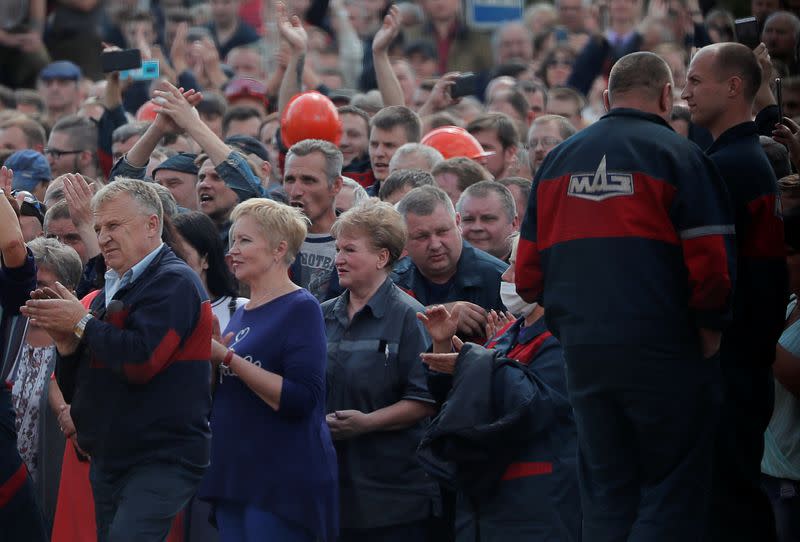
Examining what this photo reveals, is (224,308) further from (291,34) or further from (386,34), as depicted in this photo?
(386,34)

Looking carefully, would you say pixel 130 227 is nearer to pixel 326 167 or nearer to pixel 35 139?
pixel 326 167

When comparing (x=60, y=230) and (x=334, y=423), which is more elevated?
(x=60, y=230)

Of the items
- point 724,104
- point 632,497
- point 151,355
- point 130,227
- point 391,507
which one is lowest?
point 391,507

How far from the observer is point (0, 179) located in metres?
7.04

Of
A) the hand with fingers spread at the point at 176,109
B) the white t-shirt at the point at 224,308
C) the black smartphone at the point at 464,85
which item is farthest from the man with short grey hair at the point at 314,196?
the black smartphone at the point at 464,85

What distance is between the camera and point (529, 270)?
5.54 meters

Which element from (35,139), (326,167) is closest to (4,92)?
(35,139)

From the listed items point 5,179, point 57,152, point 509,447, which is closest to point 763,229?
point 509,447

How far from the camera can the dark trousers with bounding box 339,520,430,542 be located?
21.1 ft

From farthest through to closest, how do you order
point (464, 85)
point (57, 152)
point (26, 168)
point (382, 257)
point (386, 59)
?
point (464, 85), point (386, 59), point (57, 152), point (26, 168), point (382, 257)

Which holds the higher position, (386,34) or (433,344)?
(386,34)

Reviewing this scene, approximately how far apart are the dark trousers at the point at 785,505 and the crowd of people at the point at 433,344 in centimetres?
1

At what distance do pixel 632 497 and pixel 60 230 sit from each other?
3901 millimetres

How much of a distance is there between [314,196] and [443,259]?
1097 mm
